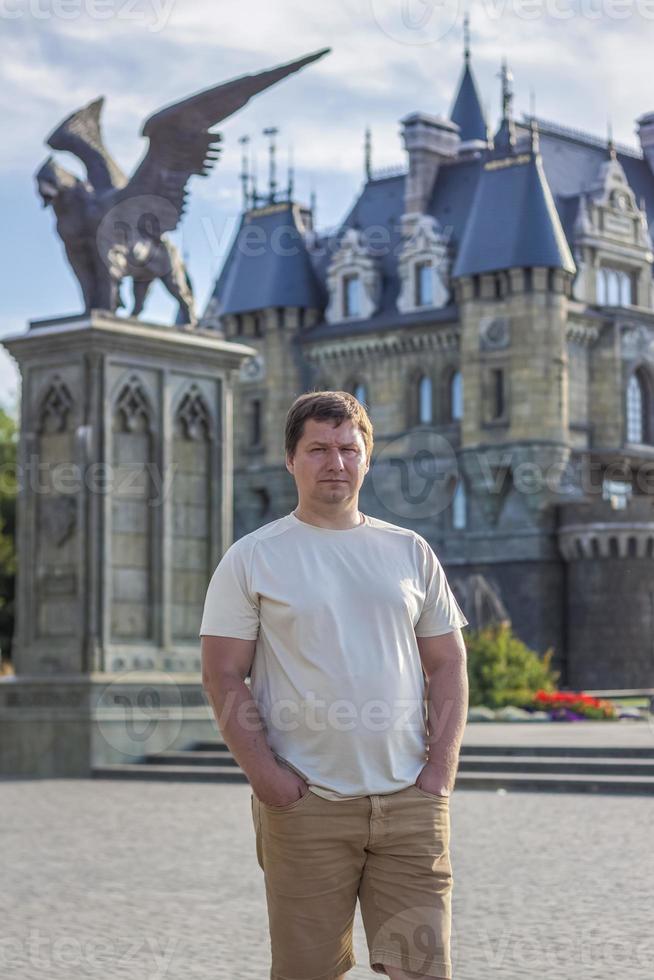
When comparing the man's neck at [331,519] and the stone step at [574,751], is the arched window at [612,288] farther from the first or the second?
the man's neck at [331,519]

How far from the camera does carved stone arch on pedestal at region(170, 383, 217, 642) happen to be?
2192 cm

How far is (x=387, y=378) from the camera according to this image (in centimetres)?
6581

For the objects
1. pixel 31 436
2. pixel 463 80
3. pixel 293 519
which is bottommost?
pixel 293 519

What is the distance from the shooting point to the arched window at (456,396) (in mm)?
63384

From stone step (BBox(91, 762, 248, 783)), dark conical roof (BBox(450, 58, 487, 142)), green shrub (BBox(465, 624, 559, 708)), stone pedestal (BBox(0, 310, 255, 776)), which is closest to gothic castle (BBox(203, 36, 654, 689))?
dark conical roof (BBox(450, 58, 487, 142))

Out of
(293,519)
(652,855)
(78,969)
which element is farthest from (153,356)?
(293,519)

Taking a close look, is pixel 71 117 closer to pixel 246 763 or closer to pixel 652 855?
pixel 652 855

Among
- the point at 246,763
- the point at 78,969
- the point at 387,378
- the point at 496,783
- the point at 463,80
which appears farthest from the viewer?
the point at 463,80

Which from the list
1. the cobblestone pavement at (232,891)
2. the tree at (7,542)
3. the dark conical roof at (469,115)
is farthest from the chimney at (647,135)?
the cobblestone pavement at (232,891)

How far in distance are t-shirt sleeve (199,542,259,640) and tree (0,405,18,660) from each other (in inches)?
2306

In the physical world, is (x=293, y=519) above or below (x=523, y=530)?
below

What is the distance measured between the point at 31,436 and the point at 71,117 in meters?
3.62

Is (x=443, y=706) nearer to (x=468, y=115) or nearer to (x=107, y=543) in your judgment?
(x=107, y=543)

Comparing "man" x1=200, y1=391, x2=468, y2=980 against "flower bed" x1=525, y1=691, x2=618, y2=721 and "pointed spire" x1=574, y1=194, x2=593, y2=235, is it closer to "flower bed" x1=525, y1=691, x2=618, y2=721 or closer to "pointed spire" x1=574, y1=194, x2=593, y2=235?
"flower bed" x1=525, y1=691, x2=618, y2=721
